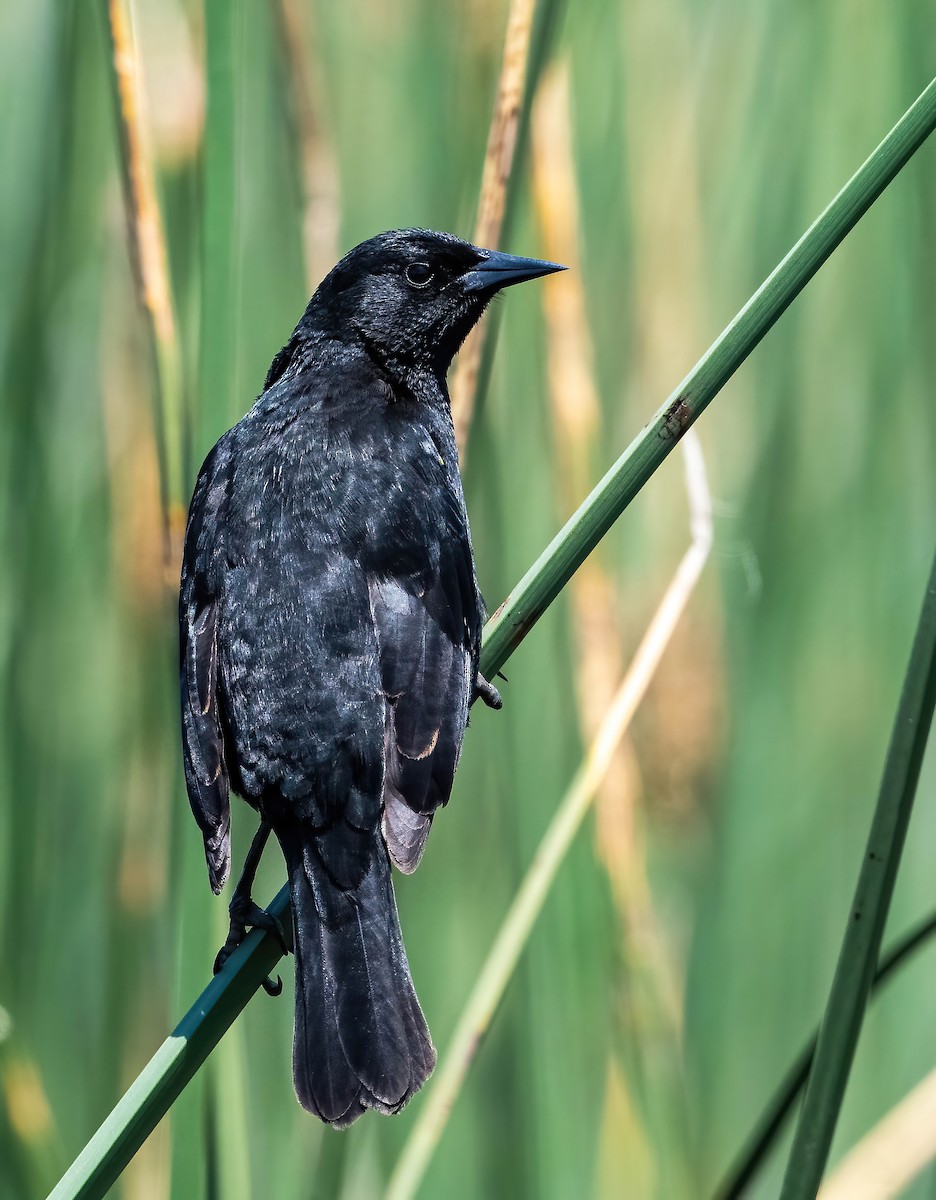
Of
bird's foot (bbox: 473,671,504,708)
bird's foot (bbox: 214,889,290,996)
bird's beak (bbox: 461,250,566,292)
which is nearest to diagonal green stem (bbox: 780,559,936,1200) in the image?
bird's foot (bbox: 214,889,290,996)

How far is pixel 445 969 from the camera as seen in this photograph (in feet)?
7.66

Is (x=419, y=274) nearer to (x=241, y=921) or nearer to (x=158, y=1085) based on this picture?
(x=241, y=921)

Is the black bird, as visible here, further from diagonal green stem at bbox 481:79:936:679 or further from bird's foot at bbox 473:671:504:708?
diagonal green stem at bbox 481:79:936:679

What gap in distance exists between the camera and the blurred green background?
2170mm

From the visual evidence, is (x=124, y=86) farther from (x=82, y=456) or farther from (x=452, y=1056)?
(x=452, y=1056)

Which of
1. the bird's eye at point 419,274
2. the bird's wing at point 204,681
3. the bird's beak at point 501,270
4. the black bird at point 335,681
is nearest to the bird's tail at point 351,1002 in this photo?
the black bird at point 335,681

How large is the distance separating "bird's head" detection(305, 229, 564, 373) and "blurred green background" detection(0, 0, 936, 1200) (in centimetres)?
8

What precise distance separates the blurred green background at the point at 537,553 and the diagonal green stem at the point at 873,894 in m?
0.79

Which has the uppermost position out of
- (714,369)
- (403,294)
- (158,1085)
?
(714,369)

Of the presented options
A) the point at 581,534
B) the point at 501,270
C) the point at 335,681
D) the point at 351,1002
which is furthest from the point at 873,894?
the point at 501,270

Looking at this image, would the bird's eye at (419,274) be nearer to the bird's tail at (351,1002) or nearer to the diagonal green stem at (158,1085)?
the bird's tail at (351,1002)

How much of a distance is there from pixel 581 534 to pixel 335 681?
1.47 ft

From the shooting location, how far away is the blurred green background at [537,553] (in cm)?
217

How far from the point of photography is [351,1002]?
1710mm
